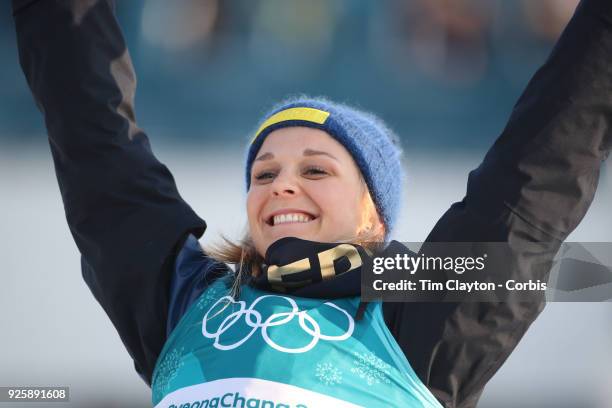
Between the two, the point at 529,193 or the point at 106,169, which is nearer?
the point at 529,193

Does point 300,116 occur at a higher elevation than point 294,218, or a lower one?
higher

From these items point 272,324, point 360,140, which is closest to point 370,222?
point 360,140

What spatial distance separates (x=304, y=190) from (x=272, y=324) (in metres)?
0.27

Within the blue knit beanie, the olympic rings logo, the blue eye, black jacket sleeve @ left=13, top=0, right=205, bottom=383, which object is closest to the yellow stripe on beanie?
the blue knit beanie

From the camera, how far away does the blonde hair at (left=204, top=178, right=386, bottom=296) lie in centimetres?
146

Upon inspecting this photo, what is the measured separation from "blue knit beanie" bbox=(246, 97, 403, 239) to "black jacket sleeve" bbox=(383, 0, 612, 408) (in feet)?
1.01

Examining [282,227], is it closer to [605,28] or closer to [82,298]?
[605,28]

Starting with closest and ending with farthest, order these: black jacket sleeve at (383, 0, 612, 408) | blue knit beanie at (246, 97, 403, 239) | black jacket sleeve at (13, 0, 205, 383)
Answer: black jacket sleeve at (383, 0, 612, 408)
black jacket sleeve at (13, 0, 205, 383)
blue knit beanie at (246, 97, 403, 239)

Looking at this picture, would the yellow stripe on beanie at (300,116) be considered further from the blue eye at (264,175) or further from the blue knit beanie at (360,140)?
the blue eye at (264,175)

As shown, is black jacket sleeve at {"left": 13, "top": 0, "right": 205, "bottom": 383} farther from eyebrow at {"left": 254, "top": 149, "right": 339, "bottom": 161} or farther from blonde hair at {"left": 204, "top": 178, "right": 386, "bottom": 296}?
eyebrow at {"left": 254, "top": 149, "right": 339, "bottom": 161}

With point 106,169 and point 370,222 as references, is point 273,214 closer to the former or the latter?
point 370,222

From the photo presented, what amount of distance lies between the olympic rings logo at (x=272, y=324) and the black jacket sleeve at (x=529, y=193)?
0.12 meters

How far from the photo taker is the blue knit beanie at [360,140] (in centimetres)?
155

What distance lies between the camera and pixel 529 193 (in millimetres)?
1234
